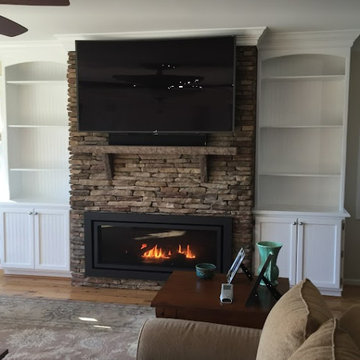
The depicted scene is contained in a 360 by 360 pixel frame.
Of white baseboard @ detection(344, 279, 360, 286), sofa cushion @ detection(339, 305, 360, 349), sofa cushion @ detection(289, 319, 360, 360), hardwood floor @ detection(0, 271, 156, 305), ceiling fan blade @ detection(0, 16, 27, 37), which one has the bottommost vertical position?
hardwood floor @ detection(0, 271, 156, 305)

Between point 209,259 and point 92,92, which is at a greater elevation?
point 92,92

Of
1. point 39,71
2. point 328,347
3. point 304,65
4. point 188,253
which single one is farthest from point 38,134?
point 328,347

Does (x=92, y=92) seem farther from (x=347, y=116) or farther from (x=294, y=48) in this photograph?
(x=347, y=116)

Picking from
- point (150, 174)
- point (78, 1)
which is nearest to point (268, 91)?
point (150, 174)

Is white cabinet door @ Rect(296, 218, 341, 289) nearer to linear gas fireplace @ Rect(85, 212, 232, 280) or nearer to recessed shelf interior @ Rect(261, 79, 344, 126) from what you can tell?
linear gas fireplace @ Rect(85, 212, 232, 280)

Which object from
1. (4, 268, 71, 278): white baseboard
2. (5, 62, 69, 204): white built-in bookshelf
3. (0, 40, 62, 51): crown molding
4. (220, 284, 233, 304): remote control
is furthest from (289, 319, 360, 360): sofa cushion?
(0, 40, 62, 51): crown molding

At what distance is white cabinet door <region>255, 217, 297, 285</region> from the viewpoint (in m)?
3.97

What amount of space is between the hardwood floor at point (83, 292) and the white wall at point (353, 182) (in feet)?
0.73

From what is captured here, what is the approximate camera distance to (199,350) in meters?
1.94

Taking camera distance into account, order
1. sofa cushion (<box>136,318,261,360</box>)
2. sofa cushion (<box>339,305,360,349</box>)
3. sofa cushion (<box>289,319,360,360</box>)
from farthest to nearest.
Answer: sofa cushion (<box>136,318,261,360</box>) → sofa cushion (<box>339,305,360,349</box>) → sofa cushion (<box>289,319,360,360</box>)

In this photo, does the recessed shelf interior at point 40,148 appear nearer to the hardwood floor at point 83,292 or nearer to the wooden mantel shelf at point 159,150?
the wooden mantel shelf at point 159,150

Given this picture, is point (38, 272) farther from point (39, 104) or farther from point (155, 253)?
point (39, 104)

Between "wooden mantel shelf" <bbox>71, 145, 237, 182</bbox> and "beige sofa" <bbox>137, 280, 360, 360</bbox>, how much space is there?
6.43 ft

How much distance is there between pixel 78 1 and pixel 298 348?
8.69 ft
